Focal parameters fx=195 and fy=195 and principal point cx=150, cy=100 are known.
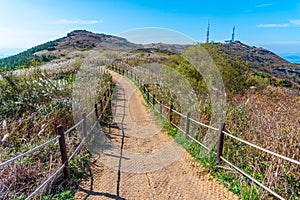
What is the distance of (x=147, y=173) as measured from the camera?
420cm

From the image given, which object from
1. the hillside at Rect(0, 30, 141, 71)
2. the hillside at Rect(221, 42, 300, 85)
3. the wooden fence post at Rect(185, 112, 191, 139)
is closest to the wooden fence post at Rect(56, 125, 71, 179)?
the wooden fence post at Rect(185, 112, 191, 139)

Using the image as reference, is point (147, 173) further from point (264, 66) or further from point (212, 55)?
point (264, 66)

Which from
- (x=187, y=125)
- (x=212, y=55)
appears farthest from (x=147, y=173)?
(x=212, y=55)

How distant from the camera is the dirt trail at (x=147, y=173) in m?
3.45

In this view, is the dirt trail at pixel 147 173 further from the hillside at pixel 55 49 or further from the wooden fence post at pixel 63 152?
the hillside at pixel 55 49

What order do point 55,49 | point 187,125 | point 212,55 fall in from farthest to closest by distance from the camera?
point 55,49, point 212,55, point 187,125

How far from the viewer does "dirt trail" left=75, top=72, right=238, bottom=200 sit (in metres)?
3.45

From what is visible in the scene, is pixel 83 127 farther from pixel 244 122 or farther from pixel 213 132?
pixel 244 122

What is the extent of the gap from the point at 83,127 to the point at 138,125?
2942mm

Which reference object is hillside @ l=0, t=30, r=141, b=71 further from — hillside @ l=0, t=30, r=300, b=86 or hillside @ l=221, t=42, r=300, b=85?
hillside @ l=221, t=42, r=300, b=85

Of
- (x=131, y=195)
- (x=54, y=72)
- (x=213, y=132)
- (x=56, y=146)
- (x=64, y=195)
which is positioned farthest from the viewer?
(x=54, y=72)

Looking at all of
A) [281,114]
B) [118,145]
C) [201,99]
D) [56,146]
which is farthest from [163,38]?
[56,146]

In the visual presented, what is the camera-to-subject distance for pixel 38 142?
13.8 ft

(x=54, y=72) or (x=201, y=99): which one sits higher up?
(x=54, y=72)
